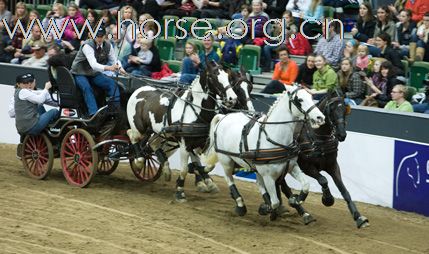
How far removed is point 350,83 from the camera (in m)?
15.6

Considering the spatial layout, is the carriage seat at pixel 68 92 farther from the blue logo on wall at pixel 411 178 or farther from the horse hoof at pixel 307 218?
the blue logo on wall at pixel 411 178

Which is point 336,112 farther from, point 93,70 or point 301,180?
point 93,70

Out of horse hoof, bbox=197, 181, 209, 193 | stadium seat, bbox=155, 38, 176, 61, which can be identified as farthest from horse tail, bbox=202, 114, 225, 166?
stadium seat, bbox=155, 38, 176, 61

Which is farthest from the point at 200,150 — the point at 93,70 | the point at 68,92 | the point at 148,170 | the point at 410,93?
the point at 410,93

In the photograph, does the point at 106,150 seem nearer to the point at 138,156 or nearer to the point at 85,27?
the point at 138,156

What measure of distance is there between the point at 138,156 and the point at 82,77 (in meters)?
1.43

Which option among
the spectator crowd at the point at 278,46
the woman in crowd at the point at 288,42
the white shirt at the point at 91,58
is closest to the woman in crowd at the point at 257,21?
the spectator crowd at the point at 278,46

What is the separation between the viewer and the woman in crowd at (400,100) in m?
14.5

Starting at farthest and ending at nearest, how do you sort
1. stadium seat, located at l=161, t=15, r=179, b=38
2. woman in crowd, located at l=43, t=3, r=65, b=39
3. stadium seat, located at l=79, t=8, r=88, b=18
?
stadium seat, located at l=79, t=8, r=88, b=18 → woman in crowd, located at l=43, t=3, r=65, b=39 → stadium seat, located at l=161, t=15, r=179, b=38

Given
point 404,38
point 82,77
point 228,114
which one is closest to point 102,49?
point 82,77

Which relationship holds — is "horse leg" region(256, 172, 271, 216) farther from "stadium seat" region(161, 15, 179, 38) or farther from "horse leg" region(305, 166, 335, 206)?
"stadium seat" region(161, 15, 179, 38)

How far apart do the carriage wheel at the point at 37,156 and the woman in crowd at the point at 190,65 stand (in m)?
2.46

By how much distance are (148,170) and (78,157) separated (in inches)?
49.1

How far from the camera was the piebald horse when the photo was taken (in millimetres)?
13594
